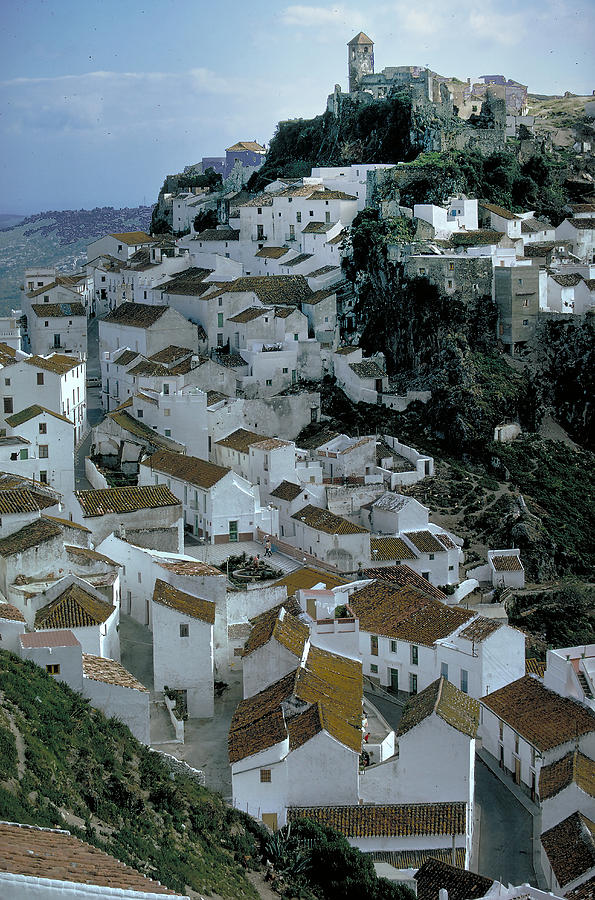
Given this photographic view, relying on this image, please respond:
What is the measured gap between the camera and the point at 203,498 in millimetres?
31828

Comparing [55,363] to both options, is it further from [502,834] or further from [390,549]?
[502,834]

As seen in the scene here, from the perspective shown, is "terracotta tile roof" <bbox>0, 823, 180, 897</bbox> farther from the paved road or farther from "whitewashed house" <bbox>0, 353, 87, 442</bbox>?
"whitewashed house" <bbox>0, 353, 87, 442</bbox>

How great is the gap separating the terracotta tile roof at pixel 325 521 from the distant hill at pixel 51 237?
72.4 ft

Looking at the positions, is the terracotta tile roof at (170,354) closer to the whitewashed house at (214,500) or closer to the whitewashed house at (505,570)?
the whitewashed house at (214,500)

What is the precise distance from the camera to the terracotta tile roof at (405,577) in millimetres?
29703

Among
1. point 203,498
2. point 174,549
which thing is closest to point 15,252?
point 203,498

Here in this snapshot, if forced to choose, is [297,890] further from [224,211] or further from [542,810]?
[224,211]

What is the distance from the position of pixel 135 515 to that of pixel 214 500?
3.96 meters

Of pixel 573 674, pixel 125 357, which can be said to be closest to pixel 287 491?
pixel 125 357

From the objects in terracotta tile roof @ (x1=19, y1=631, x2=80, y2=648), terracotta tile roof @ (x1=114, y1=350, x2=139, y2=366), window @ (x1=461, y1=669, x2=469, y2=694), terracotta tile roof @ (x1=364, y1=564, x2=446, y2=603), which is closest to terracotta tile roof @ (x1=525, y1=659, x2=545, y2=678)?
window @ (x1=461, y1=669, x2=469, y2=694)

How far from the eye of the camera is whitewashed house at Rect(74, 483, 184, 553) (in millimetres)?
27609

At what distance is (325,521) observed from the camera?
3228 centimetres

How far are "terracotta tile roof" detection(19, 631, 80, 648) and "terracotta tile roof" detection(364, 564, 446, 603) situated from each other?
469 inches

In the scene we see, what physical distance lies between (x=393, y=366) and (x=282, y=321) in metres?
4.76
